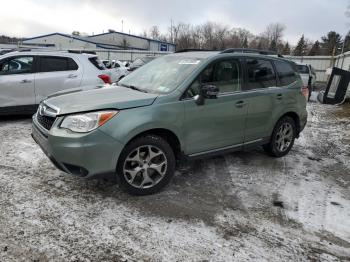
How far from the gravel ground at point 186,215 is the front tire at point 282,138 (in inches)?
13.8

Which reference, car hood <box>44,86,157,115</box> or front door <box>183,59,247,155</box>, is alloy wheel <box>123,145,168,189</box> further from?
car hood <box>44,86,157,115</box>

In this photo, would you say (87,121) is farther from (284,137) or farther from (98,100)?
(284,137)

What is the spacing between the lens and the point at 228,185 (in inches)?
175

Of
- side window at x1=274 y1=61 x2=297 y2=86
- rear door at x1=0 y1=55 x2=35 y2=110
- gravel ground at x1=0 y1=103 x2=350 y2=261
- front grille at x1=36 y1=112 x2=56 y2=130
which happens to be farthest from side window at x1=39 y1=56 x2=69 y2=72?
side window at x1=274 y1=61 x2=297 y2=86

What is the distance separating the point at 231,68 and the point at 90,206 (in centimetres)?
273

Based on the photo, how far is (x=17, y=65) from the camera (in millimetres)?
7230

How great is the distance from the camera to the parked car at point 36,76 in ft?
23.3

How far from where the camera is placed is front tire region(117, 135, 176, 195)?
371 centimetres

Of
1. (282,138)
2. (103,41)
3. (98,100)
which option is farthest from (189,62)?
(103,41)

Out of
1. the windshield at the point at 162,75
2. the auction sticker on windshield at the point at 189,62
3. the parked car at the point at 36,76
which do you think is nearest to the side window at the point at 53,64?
the parked car at the point at 36,76

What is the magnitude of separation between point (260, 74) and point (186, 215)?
269cm

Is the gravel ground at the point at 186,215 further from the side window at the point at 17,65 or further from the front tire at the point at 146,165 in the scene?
the side window at the point at 17,65

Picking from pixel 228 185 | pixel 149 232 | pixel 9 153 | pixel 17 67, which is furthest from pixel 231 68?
pixel 17 67

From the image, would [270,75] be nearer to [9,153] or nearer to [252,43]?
[9,153]
